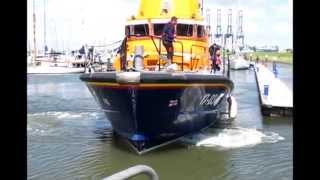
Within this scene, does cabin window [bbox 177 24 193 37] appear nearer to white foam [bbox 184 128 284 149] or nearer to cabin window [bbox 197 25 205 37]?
cabin window [bbox 197 25 205 37]

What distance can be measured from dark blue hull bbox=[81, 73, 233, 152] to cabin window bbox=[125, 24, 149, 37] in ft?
6.18

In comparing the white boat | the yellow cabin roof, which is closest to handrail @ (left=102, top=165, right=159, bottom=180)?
the yellow cabin roof

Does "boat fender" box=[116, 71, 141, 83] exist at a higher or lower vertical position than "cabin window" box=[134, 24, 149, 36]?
lower

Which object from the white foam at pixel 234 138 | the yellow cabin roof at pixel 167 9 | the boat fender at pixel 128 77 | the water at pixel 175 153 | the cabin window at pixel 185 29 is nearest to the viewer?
the water at pixel 175 153

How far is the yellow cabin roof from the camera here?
12.9 metres

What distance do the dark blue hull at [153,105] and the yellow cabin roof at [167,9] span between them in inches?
93.1

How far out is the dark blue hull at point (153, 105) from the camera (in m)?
9.95

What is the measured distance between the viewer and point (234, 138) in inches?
506

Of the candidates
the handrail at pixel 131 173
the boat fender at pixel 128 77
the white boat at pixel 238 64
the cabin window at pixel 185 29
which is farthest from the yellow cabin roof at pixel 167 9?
the white boat at pixel 238 64

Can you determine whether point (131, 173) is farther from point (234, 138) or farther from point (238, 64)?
point (238, 64)

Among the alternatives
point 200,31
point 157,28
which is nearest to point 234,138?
point 200,31

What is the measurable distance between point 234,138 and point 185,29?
2.91 meters

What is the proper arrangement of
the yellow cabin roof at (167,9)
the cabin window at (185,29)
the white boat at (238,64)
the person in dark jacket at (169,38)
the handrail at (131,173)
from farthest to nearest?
the white boat at (238,64) → the yellow cabin roof at (167,9) → the cabin window at (185,29) → the person in dark jacket at (169,38) → the handrail at (131,173)

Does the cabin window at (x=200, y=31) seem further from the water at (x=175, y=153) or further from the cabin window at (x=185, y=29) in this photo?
the water at (x=175, y=153)
